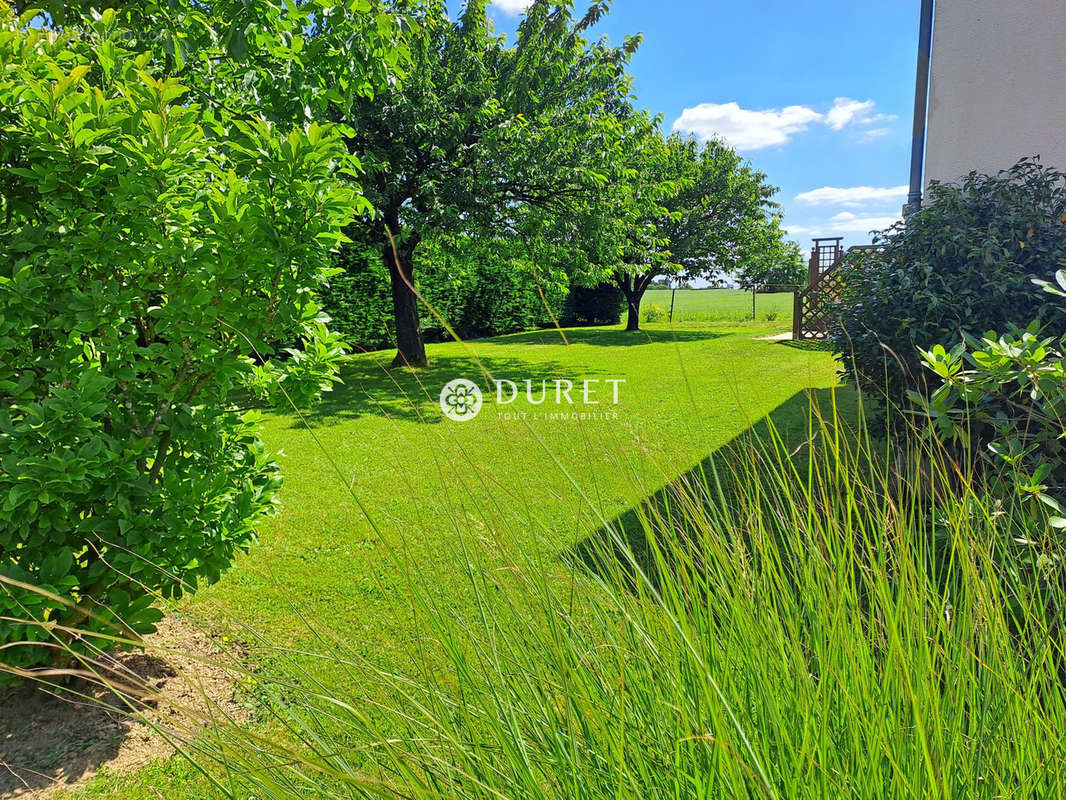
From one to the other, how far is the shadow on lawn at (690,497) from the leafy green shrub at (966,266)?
A: 0.77 meters

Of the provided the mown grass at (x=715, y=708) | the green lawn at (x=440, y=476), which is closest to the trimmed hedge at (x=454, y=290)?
the green lawn at (x=440, y=476)

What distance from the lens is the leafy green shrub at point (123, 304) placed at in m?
1.99

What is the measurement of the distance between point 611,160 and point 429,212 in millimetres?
3461

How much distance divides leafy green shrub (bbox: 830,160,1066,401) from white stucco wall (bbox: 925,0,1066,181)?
273 mm

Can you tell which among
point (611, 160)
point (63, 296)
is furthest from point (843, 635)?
point (611, 160)

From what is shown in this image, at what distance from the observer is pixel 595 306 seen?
24.6 metres

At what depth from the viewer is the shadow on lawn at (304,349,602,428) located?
27.7 ft

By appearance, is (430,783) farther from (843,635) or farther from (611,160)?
(611,160)

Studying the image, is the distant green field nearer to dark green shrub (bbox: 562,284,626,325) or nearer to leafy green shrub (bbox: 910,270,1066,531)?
dark green shrub (bbox: 562,284,626,325)

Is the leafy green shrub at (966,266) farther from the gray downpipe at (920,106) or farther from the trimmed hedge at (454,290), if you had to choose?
the trimmed hedge at (454,290)

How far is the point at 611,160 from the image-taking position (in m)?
10.9

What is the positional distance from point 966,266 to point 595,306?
2062 cm

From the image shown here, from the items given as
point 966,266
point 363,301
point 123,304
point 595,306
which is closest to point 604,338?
point 595,306

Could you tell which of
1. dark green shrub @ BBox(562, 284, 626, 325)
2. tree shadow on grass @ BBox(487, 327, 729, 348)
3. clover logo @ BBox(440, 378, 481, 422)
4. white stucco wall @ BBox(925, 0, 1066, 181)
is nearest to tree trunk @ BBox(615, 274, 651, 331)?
dark green shrub @ BBox(562, 284, 626, 325)
